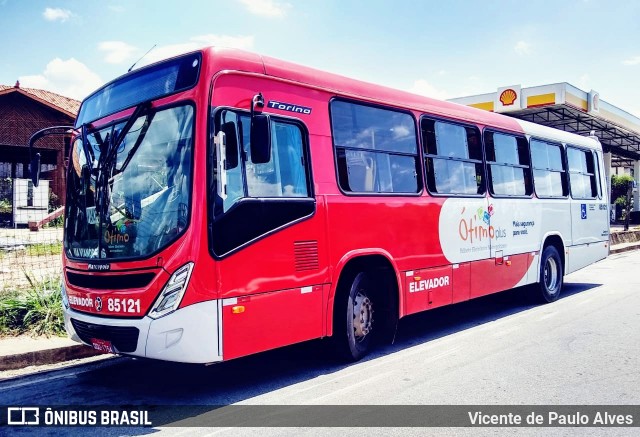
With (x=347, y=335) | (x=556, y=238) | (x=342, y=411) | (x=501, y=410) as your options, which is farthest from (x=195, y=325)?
(x=556, y=238)

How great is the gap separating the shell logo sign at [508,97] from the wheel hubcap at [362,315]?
22.0 metres

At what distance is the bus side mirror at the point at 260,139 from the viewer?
511cm

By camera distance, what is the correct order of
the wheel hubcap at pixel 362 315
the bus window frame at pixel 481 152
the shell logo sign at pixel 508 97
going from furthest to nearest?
the shell logo sign at pixel 508 97 → the bus window frame at pixel 481 152 → the wheel hubcap at pixel 362 315

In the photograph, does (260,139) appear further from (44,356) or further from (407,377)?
(44,356)

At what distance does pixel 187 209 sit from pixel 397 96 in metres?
3.57

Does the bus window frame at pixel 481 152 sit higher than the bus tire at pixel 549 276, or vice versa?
the bus window frame at pixel 481 152

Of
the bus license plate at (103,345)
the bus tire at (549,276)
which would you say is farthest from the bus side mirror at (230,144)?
the bus tire at (549,276)

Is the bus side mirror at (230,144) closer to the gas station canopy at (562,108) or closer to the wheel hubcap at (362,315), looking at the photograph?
the wheel hubcap at (362,315)

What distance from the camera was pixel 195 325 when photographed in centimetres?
497

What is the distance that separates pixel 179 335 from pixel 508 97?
24604mm

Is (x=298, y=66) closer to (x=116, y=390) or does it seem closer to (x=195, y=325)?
(x=195, y=325)

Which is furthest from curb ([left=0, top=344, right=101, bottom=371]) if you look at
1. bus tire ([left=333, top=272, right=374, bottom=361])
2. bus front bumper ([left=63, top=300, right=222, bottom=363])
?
bus tire ([left=333, top=272, right=374, bottom=361])

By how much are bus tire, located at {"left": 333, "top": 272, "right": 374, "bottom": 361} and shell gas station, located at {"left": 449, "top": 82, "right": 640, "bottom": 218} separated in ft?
71.2

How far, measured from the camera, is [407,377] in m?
5.93
